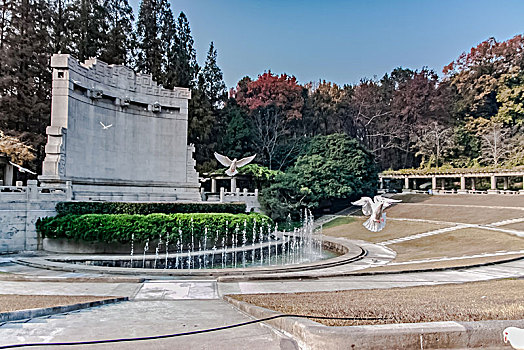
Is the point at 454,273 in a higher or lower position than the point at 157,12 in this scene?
lower

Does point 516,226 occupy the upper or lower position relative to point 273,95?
lower

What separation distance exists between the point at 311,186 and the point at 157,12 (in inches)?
986

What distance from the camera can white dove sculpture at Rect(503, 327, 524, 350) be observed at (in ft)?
14.1

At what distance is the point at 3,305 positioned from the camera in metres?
6.82

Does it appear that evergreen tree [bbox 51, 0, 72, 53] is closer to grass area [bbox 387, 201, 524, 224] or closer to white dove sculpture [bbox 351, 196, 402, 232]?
white dove sculpture [bbox 351, 196, 402, 232]

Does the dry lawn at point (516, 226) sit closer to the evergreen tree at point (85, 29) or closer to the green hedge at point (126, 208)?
the green hedge at point (126, 208)

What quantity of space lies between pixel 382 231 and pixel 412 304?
75.8 ft

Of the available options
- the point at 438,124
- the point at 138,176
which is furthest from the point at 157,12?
the point at 438,124

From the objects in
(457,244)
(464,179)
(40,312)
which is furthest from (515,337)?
(464,179)

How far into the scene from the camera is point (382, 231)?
93.8 ft

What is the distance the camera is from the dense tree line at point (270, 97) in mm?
29906

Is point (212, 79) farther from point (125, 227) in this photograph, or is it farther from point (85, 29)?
point (125, 227)

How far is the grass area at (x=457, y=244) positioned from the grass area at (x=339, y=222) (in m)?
10.1

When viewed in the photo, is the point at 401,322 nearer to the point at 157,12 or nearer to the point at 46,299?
the point at 46,299
